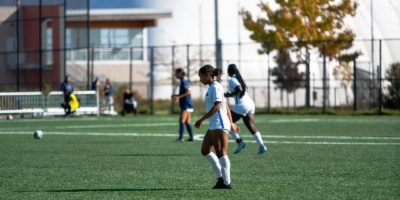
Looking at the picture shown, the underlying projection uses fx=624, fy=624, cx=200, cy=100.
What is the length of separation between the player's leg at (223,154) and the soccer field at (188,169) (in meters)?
0.16

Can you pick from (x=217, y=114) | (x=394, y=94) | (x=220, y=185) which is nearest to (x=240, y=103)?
(x=217, y=114)

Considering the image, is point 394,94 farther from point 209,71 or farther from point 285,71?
point 209,71

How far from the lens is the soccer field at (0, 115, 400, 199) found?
24.4ft

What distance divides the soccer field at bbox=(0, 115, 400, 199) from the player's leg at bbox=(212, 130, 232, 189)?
0.16m

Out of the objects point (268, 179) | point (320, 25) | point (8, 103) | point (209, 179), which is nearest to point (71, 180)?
point (209, 179)

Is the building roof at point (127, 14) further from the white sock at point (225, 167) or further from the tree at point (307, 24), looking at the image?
the white sock at point (225, 167)

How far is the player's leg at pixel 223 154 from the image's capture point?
750 cm

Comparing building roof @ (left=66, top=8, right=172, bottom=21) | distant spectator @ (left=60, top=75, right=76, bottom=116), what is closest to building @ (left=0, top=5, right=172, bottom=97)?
building roof @ (left=66, top=8, right=172, bottom=21)

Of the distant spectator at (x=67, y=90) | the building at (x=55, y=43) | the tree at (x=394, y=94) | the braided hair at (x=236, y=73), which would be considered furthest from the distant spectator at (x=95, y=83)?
the braided hair at (x=236, y=73)

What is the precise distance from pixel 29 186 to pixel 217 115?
263 centimetres

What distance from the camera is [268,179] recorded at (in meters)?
8.53

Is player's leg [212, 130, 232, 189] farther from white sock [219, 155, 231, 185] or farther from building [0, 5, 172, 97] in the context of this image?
building [0, 5, 172, 97]

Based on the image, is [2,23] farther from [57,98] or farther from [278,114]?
[278,114]

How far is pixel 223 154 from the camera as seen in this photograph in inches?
296
